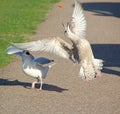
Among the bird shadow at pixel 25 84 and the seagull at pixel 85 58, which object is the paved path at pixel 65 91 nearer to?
the bird shadow at pixel 25 84

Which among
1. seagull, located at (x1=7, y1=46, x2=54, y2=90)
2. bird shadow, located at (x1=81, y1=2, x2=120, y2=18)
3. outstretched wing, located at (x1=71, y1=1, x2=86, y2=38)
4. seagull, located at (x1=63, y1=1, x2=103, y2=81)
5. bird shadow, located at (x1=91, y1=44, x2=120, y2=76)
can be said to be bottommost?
bird shadow, located at (x1=81, y1=2, x2=120, y2=18)

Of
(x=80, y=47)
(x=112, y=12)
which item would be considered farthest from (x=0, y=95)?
(x=112, y=12)

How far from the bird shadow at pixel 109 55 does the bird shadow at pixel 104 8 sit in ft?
31.7

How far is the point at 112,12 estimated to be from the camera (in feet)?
94.6

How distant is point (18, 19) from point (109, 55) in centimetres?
947

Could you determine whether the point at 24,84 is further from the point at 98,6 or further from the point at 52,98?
the point at 98,6

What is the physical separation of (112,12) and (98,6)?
3174mm

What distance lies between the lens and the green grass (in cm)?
1819

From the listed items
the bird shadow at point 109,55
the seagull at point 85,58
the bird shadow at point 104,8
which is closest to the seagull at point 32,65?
the seagull at point 85,58

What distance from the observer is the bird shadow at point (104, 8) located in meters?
28.2

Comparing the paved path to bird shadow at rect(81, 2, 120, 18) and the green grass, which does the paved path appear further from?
bird shadow at rect(81, 2, 120, 18)

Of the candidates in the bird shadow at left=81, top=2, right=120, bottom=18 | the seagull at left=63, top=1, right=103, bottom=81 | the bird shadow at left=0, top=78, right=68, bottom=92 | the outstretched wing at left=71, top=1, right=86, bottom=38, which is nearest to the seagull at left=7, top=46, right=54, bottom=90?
the bird shadow at left=0, top=78, right=68, bottom=92

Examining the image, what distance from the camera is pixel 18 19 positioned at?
80.8 feet

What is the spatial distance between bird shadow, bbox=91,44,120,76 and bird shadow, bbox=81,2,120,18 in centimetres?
967
